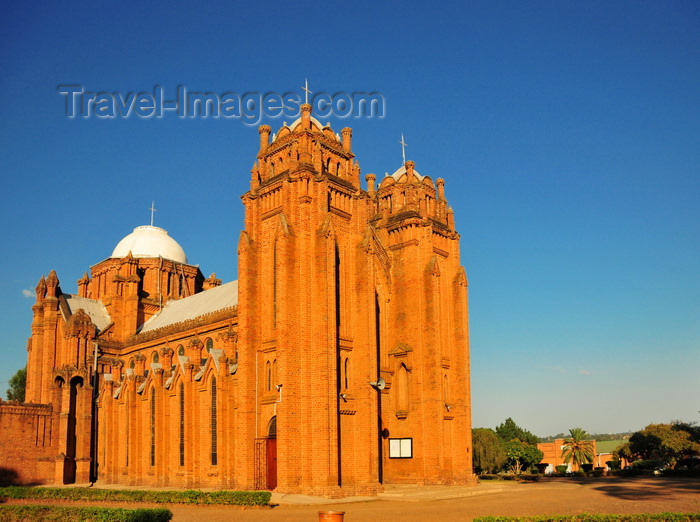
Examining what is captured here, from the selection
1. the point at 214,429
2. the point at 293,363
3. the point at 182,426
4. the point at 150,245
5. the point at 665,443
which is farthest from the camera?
the point at 665,443

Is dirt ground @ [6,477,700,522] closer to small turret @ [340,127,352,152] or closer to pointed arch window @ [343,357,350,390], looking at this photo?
pointed arch window @ [343,357,350,390]

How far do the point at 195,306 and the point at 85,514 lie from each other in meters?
36.8

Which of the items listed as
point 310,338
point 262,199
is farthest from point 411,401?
point 262,199

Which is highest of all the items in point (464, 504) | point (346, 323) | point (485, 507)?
point (346, 323)

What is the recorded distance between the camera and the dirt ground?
27.2 meters

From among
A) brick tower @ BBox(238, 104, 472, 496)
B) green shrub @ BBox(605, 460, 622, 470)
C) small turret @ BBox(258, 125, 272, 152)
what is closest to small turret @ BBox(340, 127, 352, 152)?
brick tower @ BBox(238, 104, 472, 496)

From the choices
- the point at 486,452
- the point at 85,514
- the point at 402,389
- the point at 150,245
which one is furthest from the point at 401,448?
the point at 150,245

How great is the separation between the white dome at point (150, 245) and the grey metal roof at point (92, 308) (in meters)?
5.70

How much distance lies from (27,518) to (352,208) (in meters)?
24.9

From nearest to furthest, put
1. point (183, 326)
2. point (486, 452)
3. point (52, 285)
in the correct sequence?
point (183, 326) < point (52, 285) < point (486, 452)

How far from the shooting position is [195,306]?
5872 centimetres

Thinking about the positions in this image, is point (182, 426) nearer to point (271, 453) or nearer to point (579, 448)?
point (271, 453)

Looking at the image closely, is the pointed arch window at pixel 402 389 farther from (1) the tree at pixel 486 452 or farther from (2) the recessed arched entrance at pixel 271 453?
(1) the tree at pixel 486 452

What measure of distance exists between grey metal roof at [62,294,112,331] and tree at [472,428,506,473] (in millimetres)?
42225
